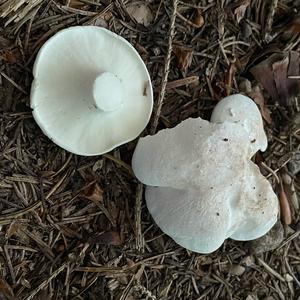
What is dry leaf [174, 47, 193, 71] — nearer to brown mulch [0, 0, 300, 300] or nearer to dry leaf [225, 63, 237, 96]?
brown mulch [0, 0, 300, 300]

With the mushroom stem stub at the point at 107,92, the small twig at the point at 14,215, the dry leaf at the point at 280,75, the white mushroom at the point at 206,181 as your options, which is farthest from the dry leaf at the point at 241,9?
the small twig at the point at 14,215

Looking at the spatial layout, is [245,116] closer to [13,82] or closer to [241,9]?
[241,9]

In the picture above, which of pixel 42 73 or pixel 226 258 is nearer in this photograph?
pixel 42 73

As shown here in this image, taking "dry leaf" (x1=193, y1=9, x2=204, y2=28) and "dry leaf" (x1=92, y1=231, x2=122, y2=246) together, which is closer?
"dry leaf" (x1=92, y1=231, x2=122, y2=246)

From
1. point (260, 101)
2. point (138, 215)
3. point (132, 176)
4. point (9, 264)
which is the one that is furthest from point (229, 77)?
point (9, 264)

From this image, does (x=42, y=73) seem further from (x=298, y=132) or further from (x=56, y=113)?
(x=298, y=132)

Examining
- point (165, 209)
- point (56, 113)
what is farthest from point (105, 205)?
point (56, 113)

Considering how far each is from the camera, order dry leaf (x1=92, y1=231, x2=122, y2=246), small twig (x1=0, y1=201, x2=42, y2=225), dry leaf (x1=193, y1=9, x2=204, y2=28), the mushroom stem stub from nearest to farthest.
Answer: the mushroom stem stub < small twig (x1=0, y1=201, x2=42, y2=225) < dry leaf (x1=92, y1=231, x2=122, y2=246) < dry leaf (x1=193, y1=9, x2=204, y2=28)

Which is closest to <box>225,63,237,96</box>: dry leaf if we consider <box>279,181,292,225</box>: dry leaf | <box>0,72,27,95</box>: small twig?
<box>279,181,292,225</box>: dry leaf
